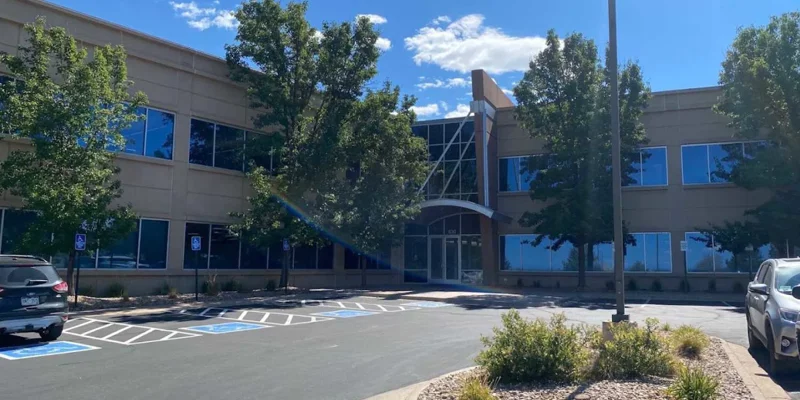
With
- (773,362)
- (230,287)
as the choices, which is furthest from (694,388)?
(230,287)

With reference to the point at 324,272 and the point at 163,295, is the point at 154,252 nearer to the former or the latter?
the point at 163,295

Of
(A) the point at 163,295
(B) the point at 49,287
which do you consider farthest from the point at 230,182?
(B) the point at 49,287

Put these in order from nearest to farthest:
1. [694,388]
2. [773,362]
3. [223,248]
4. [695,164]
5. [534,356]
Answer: [694,388] → [534,356] → [773,362] → [223,248] → [695,164]

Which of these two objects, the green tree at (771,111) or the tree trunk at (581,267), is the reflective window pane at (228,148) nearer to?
the tree trunk at (581,267)

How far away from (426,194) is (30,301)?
2617cm

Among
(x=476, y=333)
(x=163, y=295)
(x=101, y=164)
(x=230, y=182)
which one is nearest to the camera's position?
(x=476, y=333)

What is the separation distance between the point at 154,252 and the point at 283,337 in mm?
13179

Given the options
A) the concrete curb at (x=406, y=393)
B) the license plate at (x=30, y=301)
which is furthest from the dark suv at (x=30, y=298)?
the concrete curb at (x=406, y=393)

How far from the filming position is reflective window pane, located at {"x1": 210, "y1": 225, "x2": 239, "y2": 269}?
26.8m

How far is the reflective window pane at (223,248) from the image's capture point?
87.9 feet

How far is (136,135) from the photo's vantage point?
2391 cm

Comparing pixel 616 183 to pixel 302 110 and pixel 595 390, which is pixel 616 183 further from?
pixel 302 110

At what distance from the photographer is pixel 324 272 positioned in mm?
32438

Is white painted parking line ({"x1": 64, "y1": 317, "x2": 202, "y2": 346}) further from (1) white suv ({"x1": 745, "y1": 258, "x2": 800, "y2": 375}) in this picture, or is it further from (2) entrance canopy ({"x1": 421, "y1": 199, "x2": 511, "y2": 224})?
(2) entrance canopy ({"x1": 421, "y1": 199, "x2": 511, "y2": 224})
